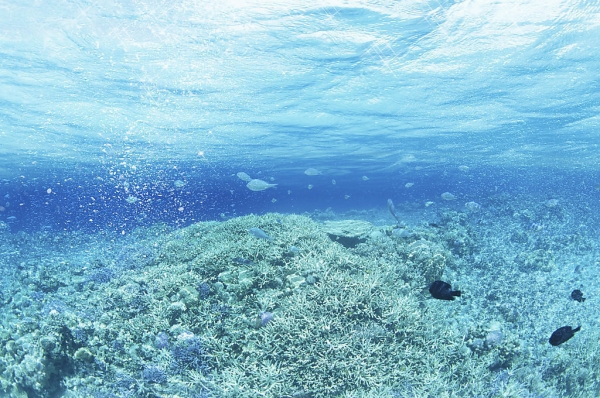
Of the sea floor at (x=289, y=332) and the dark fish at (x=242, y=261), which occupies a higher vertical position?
the dark fish at (x=242, y=261)

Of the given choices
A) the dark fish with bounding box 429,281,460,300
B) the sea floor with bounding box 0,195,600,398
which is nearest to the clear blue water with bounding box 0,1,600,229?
the sea floor with bounding box 0,195,600,398

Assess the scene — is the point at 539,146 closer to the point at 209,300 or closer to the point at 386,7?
the point at 386,7

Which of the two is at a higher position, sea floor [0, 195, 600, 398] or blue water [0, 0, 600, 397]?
blue water [0, 0, 600, 397]

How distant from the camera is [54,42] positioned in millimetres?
11680

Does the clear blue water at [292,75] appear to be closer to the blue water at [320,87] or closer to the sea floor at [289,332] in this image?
the blue water at [320,87]

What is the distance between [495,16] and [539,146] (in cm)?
2649

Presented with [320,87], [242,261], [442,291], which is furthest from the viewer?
[320,87]

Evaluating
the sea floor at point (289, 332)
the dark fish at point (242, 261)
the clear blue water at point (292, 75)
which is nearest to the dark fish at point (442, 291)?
the sea floor at point (289, 332)

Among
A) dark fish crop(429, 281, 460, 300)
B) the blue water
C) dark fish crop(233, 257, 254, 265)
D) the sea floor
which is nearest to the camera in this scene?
dark fish crop(429, 281, 460, 300)

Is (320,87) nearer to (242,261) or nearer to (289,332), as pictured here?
(242,261)

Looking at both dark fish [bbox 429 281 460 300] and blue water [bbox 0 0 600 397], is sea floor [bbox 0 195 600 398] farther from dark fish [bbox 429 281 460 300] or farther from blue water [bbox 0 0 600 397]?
dark fish [bbox 429 281 460 300]

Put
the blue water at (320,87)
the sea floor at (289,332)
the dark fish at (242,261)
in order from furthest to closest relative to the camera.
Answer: the blue water at (320,87), the dark fish at (242,261), the sea floor at (289,332)

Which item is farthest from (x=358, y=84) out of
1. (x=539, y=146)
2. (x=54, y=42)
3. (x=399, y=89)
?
(x=539, y=146)

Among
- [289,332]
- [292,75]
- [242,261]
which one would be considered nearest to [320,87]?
[292,75]
